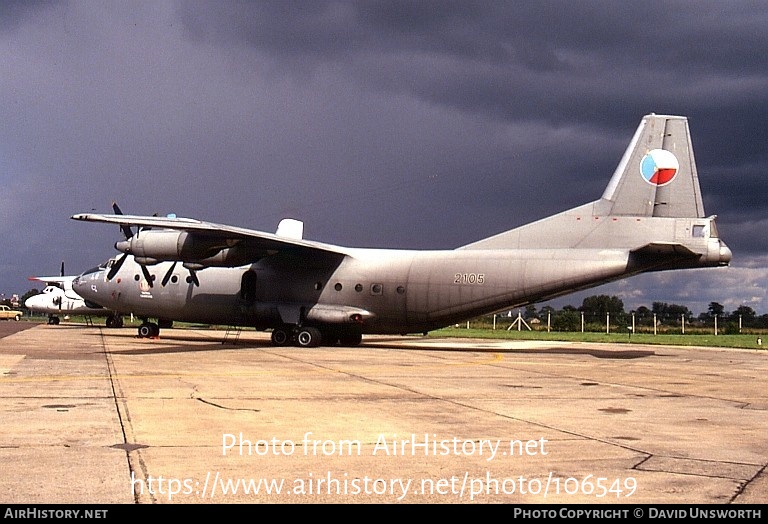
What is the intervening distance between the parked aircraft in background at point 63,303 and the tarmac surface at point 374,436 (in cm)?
3325

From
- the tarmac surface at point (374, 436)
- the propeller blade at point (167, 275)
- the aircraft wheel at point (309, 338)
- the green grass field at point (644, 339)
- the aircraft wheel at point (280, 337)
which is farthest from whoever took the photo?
the green grass field at point (644, 339)

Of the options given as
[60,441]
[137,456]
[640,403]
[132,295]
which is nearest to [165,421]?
[60,441]

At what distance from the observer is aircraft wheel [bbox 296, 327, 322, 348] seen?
97.9ft

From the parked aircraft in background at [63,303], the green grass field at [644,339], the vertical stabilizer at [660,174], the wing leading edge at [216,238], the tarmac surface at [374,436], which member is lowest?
the tarmac surface at [374,436]

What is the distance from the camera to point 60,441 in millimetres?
9031

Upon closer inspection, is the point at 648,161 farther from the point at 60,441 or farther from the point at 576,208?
the point at 60,441

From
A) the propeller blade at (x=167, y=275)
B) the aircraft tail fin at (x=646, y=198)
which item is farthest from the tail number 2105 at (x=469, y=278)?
the propeller blade at (x=167, y=275)

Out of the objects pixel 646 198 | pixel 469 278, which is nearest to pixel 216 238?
pixel 469 278

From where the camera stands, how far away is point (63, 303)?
55.1 m

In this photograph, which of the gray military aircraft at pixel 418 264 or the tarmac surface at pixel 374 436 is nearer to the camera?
the tarmac surface at pixel 374 436

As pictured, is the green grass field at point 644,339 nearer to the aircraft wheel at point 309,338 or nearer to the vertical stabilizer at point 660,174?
the vertical stabilizer at point 660,174

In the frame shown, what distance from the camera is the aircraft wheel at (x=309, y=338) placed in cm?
2983
